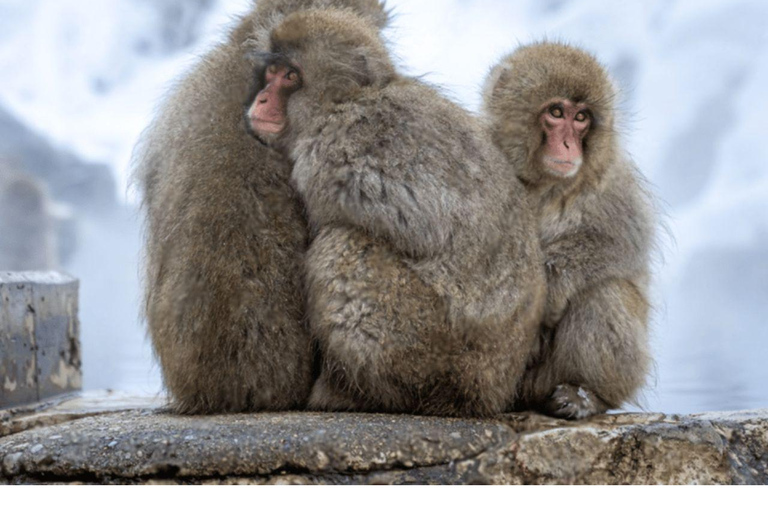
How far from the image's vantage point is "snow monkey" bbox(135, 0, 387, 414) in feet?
9.33

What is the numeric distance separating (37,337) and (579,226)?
2327 mm

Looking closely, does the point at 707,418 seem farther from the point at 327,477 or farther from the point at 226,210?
the point at 226,210

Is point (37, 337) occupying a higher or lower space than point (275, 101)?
lower

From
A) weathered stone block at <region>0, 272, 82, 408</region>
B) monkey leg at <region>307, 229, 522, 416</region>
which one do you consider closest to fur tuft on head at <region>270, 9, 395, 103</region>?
monkey leg at <region>307, 229, 522, 416</region>

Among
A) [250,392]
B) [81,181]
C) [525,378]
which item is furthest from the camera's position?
[81,181]

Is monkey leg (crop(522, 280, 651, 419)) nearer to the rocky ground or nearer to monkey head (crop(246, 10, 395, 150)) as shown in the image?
the rocky ground

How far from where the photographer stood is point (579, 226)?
3191mm

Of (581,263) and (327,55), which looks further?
(581,263)

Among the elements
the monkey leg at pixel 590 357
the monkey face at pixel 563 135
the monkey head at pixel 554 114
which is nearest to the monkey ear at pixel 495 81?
the monkey head at pixel 554 114

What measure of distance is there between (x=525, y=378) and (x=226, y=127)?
1379 mm

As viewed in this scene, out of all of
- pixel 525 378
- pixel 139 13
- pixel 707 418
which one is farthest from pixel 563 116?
pixel 139 13

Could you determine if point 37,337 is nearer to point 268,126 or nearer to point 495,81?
point 268,126

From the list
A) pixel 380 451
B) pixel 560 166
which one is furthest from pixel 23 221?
pixel 560 166

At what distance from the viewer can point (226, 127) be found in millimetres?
2975
